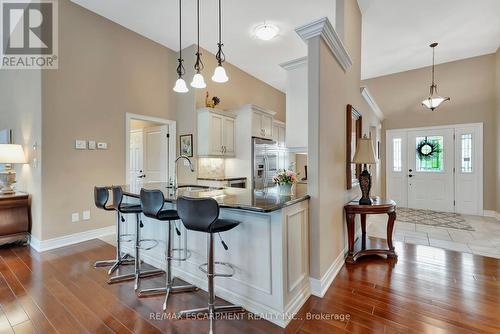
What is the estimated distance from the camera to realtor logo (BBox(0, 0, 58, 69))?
134 inches

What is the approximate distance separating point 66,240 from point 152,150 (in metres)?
→ 2.30

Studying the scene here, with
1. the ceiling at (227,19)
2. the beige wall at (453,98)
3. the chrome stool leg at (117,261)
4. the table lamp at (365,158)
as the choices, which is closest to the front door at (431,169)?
the beige wall at (453,98)

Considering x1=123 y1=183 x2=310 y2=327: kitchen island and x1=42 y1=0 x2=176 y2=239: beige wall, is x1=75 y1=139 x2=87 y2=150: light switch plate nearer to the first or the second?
x1=42 y1=0 x2=176 y2=239: beige wall

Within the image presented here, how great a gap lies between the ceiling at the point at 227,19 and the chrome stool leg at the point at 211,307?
3.58 meters

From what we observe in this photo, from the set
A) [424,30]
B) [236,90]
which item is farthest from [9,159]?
[424,30]

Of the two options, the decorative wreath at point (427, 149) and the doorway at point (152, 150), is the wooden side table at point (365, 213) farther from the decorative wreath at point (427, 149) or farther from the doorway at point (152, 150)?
the decorative wreath at point (427, 149)

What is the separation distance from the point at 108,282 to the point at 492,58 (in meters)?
8.35

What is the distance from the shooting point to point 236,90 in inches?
233

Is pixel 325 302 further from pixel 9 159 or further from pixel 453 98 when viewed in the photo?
pixel 453 98

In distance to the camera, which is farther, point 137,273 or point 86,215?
point 86,215

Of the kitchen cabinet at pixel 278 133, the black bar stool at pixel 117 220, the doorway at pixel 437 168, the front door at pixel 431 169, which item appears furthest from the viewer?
the kitchen cabinet at pixel 278 133

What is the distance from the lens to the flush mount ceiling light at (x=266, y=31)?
413cm

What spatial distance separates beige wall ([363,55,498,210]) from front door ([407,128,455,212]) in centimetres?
38

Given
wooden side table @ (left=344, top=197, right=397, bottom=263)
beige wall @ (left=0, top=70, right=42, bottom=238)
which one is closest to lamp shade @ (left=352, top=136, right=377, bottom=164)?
wooden side table @ (left=344, top=197, right=397, bottom=263)
